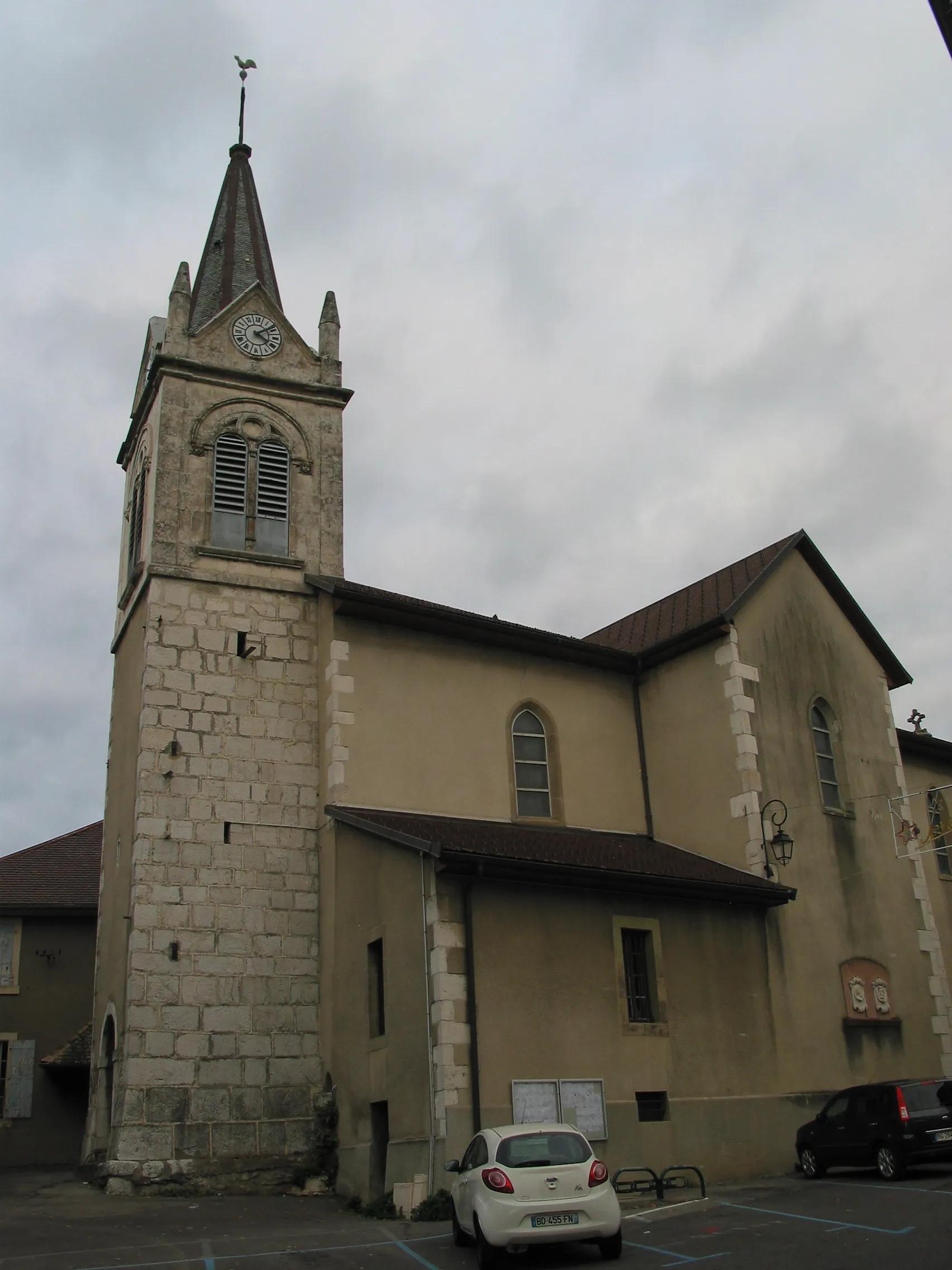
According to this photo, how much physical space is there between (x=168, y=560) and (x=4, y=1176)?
1138 cm

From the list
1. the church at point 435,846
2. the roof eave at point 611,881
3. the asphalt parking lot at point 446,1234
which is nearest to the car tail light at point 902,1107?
the asphalt parking lot at point 446,1234

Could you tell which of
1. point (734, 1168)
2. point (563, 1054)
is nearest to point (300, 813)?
point (563, 1054)

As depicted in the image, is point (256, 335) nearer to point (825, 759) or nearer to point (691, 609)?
point (691, 609)

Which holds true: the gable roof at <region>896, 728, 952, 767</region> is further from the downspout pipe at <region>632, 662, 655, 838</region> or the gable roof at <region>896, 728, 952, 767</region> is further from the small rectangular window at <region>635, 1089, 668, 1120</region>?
the small rectangular window at <region>635, 1089, 668, 1120</region>

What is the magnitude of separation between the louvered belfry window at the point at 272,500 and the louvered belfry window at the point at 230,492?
27 cm

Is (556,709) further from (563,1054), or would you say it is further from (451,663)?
(563,1054)

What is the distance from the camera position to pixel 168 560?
2058 centimetres

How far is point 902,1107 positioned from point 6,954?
18.5 metres

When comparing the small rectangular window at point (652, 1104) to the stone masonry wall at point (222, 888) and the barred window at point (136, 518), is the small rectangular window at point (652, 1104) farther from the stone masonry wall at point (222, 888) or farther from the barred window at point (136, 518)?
the barred window at point (136, 518)

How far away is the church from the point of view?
639 inches

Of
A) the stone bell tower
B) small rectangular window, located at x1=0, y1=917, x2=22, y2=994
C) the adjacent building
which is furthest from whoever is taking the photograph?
small rectangular window, located at x1=0, y1=917, x2=22, y2=994

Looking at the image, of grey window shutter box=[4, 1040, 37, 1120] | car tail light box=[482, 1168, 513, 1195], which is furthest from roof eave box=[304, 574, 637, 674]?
grey window shutter box=[4, 1040, 37, 1120]

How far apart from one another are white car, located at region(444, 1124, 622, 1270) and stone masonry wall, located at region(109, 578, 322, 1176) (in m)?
6.57

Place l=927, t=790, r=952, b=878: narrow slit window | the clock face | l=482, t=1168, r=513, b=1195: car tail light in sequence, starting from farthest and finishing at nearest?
l=927, t=790, r=952, b=878: narrow slit window < the clock face < l=482, t=1168, r=513, b=1195: car tail light
